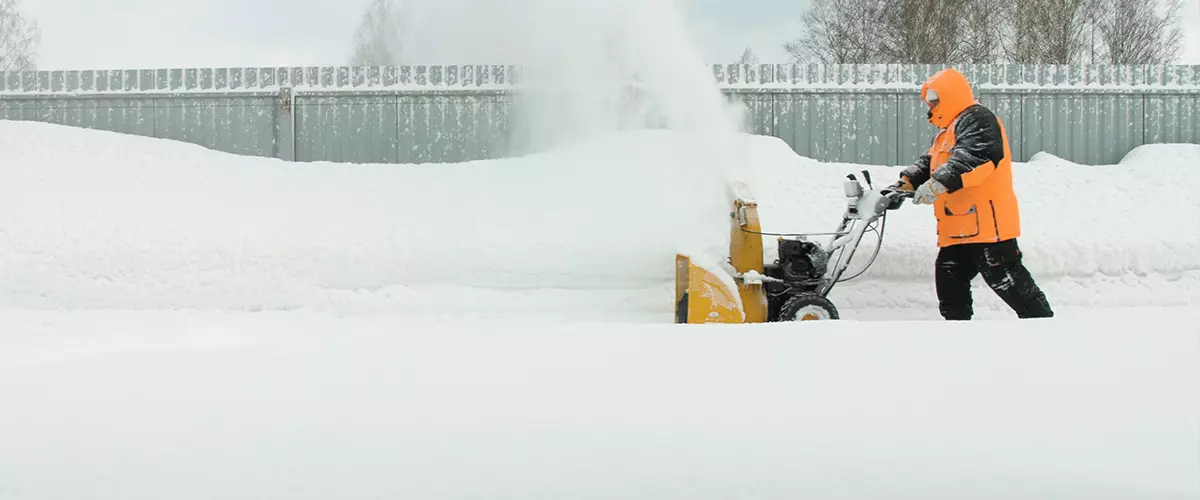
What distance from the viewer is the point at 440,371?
224 centimetres

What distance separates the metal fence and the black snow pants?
5.46 m

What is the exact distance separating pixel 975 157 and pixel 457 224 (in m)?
4.50

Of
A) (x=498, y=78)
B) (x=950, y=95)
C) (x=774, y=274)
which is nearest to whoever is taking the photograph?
(x=950, y=95)

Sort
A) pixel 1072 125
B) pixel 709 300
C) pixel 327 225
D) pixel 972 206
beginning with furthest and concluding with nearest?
1. pixel 1072 125
2. pixel 327 225
3. pixel 709 300
4. pixel 972 206

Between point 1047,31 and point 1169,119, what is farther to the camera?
point 1047,31

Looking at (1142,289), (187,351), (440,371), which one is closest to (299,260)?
(187,351)

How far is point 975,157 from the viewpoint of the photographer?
4605 millimetres

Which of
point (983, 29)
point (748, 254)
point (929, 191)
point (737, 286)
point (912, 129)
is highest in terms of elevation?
point (983, 29)

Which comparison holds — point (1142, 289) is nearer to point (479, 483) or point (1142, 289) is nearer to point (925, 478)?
point (925, 478)

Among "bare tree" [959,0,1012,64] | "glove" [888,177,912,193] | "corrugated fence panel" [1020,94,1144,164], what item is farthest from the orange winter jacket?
"bare tree" [959,0,1012,64]

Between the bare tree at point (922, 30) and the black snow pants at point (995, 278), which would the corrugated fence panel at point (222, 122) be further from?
the bare tree at point (922, 30)

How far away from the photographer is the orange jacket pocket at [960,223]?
4.69 meters

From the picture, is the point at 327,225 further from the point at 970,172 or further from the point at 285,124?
the point at 970,172

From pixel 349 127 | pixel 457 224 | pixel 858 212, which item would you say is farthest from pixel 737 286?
pixel 349 127
